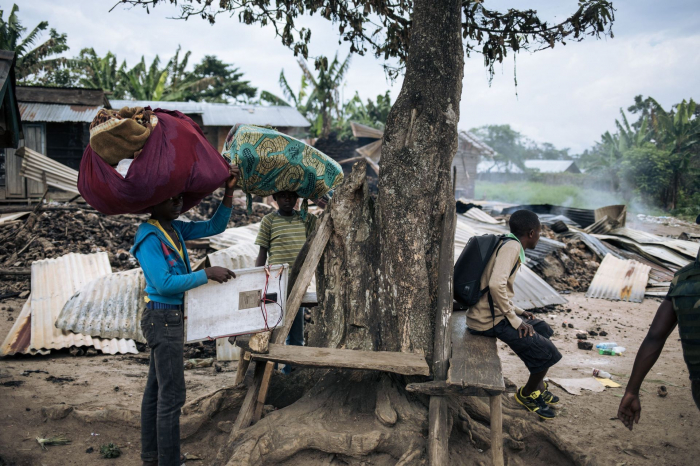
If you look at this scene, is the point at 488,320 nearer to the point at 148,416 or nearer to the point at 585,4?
the point at 148,416

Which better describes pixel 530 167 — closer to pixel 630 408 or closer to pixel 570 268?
pixel 570 268

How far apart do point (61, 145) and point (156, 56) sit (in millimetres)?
10705

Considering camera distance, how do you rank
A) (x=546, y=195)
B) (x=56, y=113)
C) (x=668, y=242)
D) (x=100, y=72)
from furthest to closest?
(x=546, y=195)
(x=100, y=72)
(x=56, y=113)
(x=668, y=242)

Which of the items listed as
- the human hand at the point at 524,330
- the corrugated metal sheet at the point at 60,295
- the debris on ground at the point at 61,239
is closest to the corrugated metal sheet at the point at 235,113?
the debris on ground at the point at 61,239

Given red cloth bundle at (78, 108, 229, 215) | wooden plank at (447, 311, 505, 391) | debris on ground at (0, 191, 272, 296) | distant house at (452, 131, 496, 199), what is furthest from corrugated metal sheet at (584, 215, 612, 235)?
distant house at (452, 131, 496, 199)

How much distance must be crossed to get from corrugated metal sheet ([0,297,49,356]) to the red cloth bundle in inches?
140

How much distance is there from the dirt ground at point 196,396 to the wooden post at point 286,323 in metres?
Result: 0.35

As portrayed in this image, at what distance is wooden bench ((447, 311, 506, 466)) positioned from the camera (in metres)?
3.05

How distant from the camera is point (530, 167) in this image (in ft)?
158

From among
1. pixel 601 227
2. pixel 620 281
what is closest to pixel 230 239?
pixel 620 281

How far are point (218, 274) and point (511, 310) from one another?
216 centimetres

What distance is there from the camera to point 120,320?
603 centimetres

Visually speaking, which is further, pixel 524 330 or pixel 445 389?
pixel 524 330

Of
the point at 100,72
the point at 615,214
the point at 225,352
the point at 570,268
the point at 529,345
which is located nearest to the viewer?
the point at 529,345
